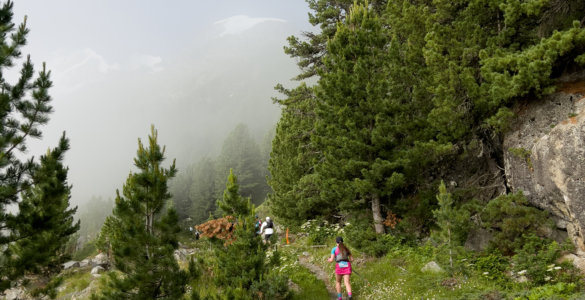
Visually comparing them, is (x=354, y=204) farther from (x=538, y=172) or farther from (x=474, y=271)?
(x=538, y=172)

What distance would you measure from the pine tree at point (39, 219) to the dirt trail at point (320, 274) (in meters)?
7.83

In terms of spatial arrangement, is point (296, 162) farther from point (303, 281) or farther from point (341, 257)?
point (341, 257)

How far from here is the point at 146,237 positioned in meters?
6.55

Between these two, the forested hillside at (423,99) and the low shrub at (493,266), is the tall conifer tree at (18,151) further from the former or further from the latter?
the low shrub at (493,266)

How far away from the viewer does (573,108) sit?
779cm

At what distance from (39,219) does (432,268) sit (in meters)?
10.4

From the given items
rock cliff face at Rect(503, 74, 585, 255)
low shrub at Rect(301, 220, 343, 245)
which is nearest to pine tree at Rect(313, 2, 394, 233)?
rock cliff face at Rect(503, 74, 585, 255)

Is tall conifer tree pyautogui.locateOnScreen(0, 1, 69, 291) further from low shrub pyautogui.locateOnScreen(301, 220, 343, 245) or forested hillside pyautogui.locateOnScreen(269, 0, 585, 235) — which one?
low shrub pyautogui.locateOnScreen(301, 220, 343, 245)

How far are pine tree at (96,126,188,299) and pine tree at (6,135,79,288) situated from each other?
133 cm

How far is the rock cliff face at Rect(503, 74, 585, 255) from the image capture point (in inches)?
276

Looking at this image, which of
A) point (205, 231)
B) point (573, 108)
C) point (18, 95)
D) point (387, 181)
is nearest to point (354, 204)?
point (387, 181)

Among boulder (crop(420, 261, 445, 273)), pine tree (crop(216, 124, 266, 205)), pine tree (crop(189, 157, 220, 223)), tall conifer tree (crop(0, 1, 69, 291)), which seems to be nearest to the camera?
tall conifer tree (crop(0, 1, 69, 291))

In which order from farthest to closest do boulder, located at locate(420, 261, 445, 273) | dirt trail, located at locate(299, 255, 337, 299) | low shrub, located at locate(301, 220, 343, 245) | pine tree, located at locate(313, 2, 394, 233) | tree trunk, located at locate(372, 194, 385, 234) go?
low shrub, located at locate(301, 220, 343, 245) < tree trunk, located at locate(372, 194, 385, 234) < pine tree, located at locate(313, 2, 394, 233) < dirt trail, located at locate(299, 255, 337, 299) < boulder, located at locate(420, 261, 445, 273)

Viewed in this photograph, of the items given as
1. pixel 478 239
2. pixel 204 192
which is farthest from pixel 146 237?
pixel 204 192
